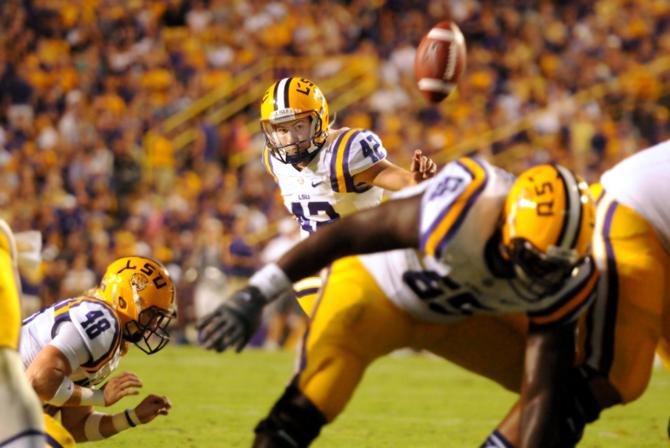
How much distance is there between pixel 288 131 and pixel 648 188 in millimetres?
2014

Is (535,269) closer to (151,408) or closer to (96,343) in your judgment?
(96,343)

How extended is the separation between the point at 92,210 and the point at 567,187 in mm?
10562

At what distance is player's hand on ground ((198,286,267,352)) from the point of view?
3.38 m

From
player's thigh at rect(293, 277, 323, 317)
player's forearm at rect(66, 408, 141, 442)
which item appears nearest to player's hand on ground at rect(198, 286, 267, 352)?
player's forearm at rect(66, 408, 141, 442)

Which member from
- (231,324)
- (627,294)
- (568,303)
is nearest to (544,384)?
(568,303)

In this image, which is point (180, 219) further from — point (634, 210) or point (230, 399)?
point (634, 210)

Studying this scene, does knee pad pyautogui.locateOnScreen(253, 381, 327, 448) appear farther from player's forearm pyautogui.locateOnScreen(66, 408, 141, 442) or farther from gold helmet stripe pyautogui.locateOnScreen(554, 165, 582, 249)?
player's forearm pyautogui.locateOnScreen(66, 408, 141, 442)

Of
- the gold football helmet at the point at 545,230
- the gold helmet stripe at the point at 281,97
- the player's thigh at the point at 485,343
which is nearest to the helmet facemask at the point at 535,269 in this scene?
the gold football helmet at the point at 545,230

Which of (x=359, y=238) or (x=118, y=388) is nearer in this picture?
(x=359, y=238)

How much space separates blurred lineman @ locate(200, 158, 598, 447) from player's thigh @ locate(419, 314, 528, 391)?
0.10 m

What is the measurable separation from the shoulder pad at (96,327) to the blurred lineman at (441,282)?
954 millimetres

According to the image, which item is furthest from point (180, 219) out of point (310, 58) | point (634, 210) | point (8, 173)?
point (634, 210)

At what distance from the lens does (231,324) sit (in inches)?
133

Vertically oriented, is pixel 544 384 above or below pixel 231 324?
below
